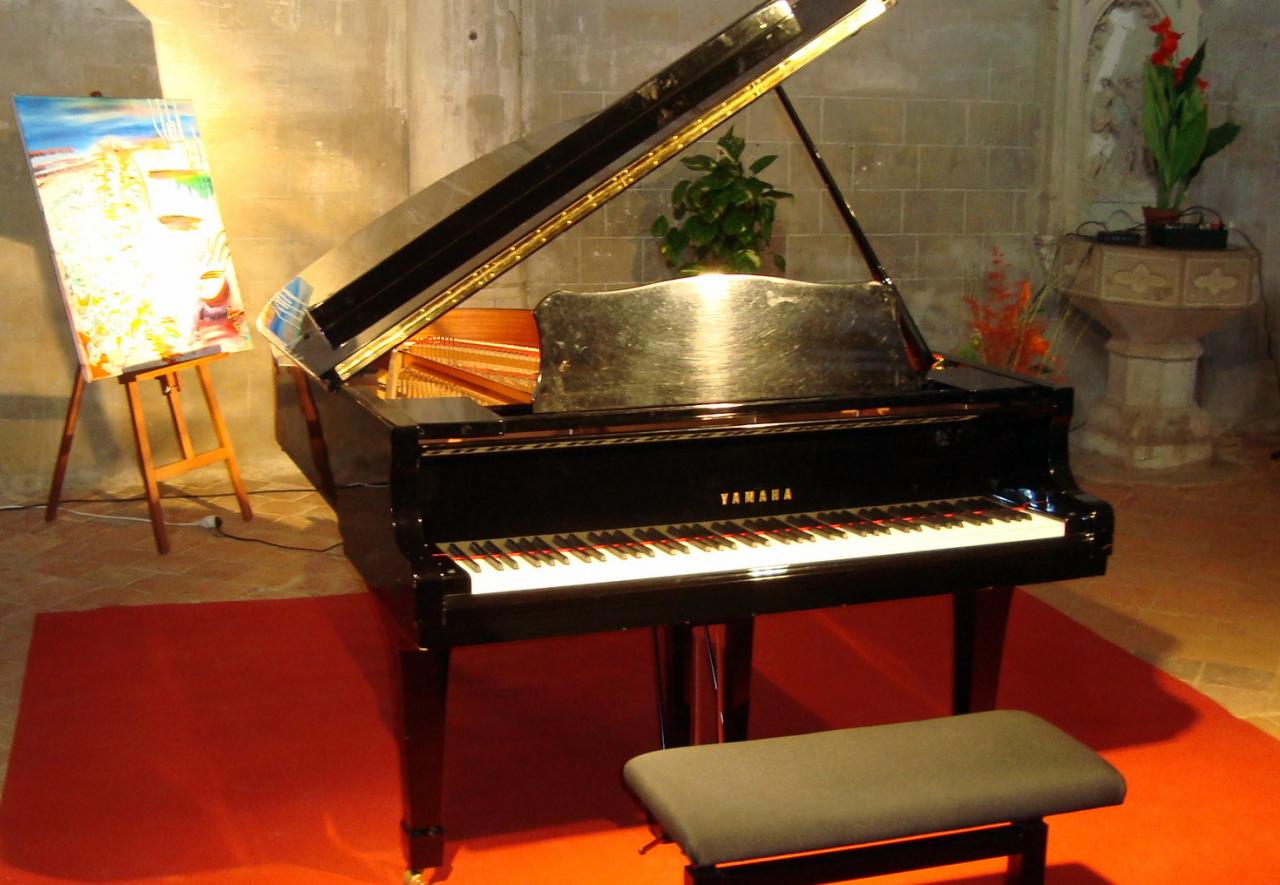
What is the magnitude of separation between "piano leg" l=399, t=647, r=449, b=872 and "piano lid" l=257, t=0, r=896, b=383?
1.95 ft

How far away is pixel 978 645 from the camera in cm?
308

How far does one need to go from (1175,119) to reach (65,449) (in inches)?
185

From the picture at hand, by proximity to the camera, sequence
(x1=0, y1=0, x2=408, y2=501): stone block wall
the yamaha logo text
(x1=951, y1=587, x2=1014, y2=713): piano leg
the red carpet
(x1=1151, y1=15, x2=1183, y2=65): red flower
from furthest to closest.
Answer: (x1=1151, y1=15, x2=1183, y2=65): red flower
(x1=0, y1=0, x2=408, y2=501): stone block wall
(x1=951, y1=587, x2=1014, y2=713): piano leg
the red carpet
the yamaha logo text

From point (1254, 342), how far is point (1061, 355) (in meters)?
0.99

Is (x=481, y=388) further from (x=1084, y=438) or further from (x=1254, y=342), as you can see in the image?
(x=1254, y=342)

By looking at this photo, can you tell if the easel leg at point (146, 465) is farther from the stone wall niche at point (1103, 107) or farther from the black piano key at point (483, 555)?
the stone wall niche at point (1103, 107)

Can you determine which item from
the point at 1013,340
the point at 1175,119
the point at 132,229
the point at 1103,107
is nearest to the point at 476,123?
the point at 132,229

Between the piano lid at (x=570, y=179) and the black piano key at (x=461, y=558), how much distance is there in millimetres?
437

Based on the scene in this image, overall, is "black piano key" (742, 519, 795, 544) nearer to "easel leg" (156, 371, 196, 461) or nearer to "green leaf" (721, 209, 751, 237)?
"easel leg" (156, 371, 196, 461)

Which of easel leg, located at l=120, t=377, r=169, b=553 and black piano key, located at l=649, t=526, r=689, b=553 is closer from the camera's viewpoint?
black piano key, located at l=649, t=526, r=689, b=553

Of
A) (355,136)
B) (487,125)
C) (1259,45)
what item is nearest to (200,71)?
(355,136)

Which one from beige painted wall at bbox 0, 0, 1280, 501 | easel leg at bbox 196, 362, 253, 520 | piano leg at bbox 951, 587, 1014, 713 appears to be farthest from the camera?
beige painted wall at bbox 0, 0, 1280, 501

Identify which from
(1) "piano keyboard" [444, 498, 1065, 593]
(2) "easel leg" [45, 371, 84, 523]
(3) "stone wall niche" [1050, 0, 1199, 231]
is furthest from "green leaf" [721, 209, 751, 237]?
(1) "piano keyboard" [444, 498, 1065, 593]

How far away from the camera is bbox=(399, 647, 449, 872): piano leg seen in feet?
8.36
